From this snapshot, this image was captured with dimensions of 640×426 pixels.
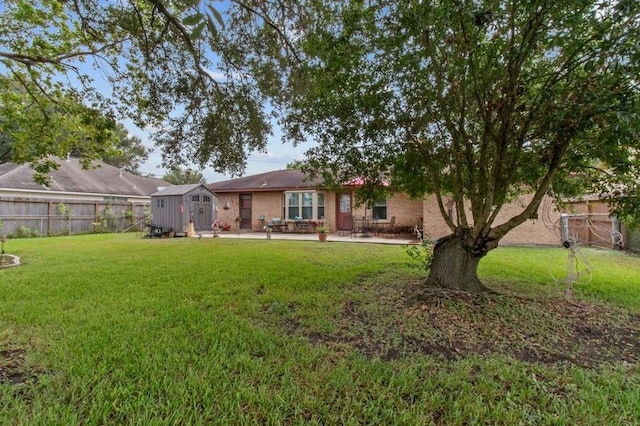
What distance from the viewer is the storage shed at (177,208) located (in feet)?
51.9

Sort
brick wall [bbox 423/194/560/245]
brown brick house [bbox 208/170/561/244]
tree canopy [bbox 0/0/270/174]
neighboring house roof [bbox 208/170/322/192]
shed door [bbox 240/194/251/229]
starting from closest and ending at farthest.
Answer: tree canopy [bbox 0/0/270/174] < brick wall [bbox 423/194/560/245] < brown brick house [bbox 208/170/561/244] < neighboring house roof [bbox 208/170/322/192] < shed door [bbox 240/194/251/229]

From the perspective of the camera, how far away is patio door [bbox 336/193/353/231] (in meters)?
16.2

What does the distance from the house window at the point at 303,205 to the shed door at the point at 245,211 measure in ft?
8.20

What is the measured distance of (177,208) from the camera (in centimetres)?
1588

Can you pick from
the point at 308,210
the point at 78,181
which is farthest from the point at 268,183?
the point at 78,181

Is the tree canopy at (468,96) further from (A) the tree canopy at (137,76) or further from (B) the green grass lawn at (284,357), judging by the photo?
(B) the green grass lawn at (284,357)

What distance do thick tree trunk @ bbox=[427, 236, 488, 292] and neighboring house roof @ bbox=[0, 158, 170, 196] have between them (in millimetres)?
15522

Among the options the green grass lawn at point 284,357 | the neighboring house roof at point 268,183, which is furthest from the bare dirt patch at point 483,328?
the neighboring house roof at point 268,183

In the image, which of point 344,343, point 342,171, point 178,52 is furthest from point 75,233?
point 344,343

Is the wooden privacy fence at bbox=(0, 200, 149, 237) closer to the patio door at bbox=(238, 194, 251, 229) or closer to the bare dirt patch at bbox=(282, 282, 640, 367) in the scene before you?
the patio door at bbox=(238, 194, 251, 229)

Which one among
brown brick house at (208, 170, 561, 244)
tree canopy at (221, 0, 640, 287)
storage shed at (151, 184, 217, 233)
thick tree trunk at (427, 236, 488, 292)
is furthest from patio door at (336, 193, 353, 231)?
thick tree trunk at (427, 236, 488, 292)

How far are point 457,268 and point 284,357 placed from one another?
10.3 ft

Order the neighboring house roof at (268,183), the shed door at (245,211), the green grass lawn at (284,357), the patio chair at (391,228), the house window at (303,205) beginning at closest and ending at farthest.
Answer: the green grass lawn at (284,357), the patio chair at (391,228), the house window at (303,205), the neighboring house roof at (268,183), the shed door at (245,211)

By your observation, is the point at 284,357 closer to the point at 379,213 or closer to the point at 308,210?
the point at 379,213
